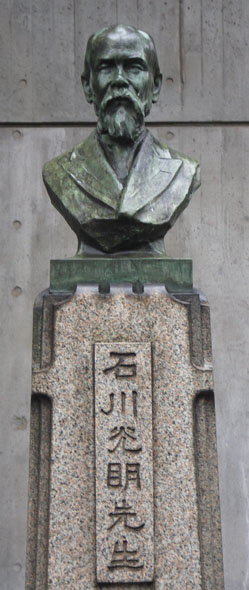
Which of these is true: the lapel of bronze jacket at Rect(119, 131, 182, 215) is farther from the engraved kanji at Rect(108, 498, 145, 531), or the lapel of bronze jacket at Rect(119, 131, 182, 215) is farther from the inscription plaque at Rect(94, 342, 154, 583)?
the engraved kanji at Rect(108, 498, 145, 531)

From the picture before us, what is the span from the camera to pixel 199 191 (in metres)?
7.88

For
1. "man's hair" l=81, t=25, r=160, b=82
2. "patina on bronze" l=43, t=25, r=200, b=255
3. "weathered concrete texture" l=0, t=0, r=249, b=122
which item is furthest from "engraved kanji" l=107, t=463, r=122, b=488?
"weathered concrete texture" l=0, t=0, r=249, b=122

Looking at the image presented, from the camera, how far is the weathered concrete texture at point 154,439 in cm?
457

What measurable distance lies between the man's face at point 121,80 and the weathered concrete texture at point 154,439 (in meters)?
0.94

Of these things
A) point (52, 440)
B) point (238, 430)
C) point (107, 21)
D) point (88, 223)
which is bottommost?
point (52, 440)

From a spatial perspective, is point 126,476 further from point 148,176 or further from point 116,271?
point 148,176

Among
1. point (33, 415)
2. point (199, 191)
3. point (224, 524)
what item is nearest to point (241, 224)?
point (199, 191)

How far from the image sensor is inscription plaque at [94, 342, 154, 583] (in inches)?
179

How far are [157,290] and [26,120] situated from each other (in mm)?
3508

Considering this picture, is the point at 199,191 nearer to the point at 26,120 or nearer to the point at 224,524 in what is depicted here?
the point at 26,120

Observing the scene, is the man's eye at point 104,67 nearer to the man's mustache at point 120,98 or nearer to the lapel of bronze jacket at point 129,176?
the man's mustache at point 120,98

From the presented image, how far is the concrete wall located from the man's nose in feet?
9.08

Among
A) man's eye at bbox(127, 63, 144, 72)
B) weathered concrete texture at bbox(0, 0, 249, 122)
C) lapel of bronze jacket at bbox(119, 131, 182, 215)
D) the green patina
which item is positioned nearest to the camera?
the green patina

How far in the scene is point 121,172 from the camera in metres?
5.28
